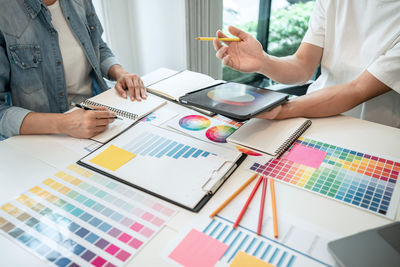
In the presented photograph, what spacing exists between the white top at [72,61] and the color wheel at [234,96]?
0.61 m

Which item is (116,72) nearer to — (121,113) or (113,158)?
(121,113)

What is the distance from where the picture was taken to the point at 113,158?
842 millimetres

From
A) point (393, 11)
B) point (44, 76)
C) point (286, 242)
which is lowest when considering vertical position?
point (286, 242)

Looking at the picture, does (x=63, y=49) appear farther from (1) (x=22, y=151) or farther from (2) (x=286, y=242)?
(2) (x=286, y=242)

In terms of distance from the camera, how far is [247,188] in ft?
2.45

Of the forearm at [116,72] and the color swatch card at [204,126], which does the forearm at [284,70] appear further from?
the forearm at [116,72]

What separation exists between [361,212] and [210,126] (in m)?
0.49

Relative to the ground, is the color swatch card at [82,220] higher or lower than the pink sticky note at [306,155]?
lower

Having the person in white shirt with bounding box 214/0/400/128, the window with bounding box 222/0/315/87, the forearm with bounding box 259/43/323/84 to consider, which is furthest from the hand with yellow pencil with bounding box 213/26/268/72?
the window with bounding box 222/0/315/87

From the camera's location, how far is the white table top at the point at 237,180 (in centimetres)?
60

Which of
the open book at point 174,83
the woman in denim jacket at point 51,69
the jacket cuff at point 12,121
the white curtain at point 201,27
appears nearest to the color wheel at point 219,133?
the open book at point 174,83

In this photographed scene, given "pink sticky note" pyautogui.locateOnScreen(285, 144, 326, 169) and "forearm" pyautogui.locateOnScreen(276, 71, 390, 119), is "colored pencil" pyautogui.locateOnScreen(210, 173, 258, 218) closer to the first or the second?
"pink sticky note" pyautogui.locateOnScreen(285, 144, 326, 169)

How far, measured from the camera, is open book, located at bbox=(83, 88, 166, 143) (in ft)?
3.19

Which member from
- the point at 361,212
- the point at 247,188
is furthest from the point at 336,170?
the point at 247,188
